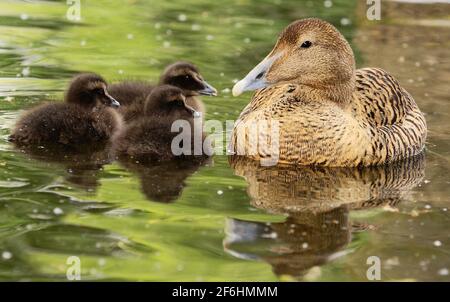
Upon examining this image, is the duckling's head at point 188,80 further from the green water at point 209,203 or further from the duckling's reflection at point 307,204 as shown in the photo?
the duckling's reflection at point 307,204

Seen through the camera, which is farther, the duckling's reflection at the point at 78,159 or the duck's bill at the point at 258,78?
the duck's bill at the point at 258,78

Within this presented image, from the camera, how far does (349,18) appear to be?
14961 mm

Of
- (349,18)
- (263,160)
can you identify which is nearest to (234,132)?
(263,160)

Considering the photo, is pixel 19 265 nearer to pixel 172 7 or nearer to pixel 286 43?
pixel 286 43

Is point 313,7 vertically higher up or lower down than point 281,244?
higher up

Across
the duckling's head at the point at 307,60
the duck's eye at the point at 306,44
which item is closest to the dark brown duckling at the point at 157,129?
the duckling's head at the point at 307,60

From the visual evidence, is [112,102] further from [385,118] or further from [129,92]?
[385,118]

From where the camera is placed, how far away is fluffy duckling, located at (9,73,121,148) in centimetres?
913

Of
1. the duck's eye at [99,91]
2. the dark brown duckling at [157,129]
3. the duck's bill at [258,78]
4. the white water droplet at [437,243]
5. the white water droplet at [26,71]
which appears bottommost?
the white water droplet at [437,243]

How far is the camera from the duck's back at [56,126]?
912 cm

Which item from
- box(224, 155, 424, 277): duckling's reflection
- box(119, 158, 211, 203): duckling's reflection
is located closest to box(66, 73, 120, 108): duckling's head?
box(119, 158, 211, 203): duckling's reflection

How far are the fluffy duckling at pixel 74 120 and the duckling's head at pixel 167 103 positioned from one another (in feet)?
1.15

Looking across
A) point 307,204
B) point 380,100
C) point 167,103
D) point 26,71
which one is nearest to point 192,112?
point 167,103

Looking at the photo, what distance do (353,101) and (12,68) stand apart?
4.28 metres
